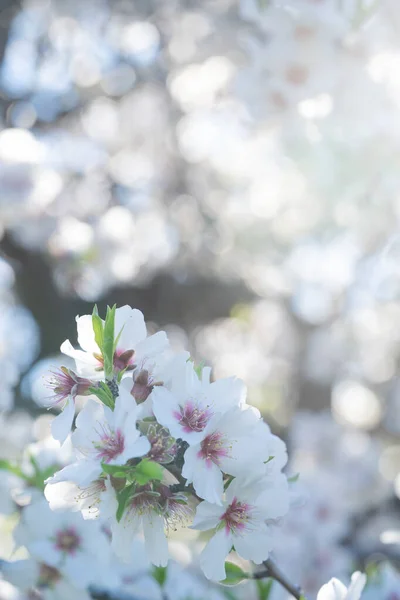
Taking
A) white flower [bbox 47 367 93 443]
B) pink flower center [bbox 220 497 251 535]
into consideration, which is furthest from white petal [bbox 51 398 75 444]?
pink flower center [bbox 220 497 251 535]

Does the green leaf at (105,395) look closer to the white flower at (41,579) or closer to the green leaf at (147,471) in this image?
the green leaf at (147,471)

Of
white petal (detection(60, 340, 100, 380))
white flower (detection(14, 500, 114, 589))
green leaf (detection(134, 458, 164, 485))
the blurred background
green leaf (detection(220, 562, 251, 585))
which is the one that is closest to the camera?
green leaf (detection(134, 458, 164, 485))

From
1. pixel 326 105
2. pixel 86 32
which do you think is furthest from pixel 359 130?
pixel 86 32

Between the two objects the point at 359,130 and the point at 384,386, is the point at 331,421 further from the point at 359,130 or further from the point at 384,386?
the point at 359,130

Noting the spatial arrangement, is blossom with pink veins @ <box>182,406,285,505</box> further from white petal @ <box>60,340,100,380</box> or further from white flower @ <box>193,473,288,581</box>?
white petal @ <box>60,340,100,380</box>

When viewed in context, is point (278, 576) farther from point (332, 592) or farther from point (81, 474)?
point (81, 474)

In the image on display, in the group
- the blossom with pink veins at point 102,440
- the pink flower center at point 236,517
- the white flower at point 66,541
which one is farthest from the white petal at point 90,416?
the white flower at point 66,541

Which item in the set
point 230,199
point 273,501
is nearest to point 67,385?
point 273,501
